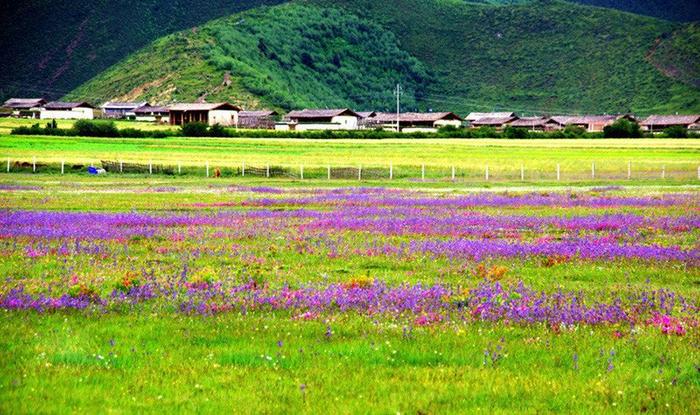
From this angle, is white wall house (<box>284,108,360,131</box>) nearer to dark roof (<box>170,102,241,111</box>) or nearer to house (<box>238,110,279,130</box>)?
house (<box>238,110,279,130</box>)

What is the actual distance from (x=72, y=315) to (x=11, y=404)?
487 centimetres

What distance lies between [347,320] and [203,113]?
17764 centimetres

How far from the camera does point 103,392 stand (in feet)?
30.8

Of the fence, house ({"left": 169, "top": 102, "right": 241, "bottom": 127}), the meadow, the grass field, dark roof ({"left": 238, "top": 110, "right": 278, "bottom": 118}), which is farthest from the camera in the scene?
dark roof ({"left": 238, "top": 110, "right": 278, "bottom": 118})

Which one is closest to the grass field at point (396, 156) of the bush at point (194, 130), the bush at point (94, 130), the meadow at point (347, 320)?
the bush at point (94, 130)

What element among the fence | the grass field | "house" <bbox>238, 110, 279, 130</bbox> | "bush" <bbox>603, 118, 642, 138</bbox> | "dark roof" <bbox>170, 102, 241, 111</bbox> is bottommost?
the fence

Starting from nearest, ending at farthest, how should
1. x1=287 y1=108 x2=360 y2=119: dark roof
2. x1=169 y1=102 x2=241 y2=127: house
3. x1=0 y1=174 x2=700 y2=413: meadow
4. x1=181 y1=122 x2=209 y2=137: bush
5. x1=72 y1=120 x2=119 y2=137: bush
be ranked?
1. x1=0 y1=174 x2=700 y2=413: meadow
2. x1=72 y1=120 x2=119 y2=137: bush
3. x1=181 y1=122 x2=209 y2=137: bush
4. x1=169 y1=102 x2=241 y2=127: house
5. x1=287 y1=108 x2=360 y2=119: dark roof

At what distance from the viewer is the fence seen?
77312 millimetres

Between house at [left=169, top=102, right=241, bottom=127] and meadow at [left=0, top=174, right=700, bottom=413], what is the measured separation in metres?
161

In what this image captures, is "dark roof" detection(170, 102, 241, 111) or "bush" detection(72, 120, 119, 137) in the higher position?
"dark roof" detection(170, 102, 241, 111)

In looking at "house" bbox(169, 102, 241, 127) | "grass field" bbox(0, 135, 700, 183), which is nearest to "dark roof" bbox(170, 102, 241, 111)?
"house" bbox(169, 102, 241, 127)

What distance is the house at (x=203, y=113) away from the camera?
186 m

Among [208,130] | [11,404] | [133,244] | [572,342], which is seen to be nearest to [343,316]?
[572,342]

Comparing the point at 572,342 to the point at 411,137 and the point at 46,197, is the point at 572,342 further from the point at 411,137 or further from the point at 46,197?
the point at 411,137
